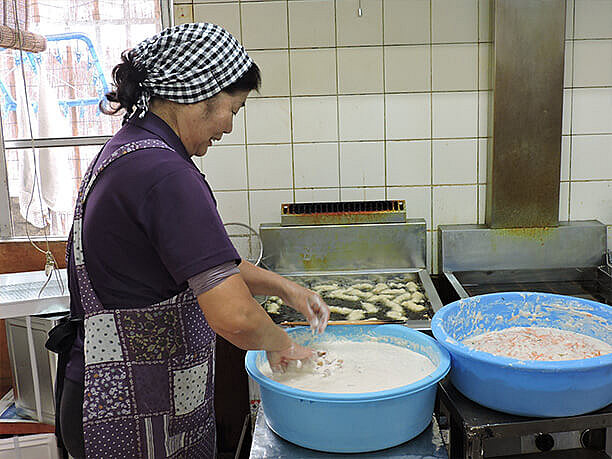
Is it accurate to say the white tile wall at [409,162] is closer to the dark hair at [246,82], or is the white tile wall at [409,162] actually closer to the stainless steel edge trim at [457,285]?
the stainless steel edge trim at [457,285]

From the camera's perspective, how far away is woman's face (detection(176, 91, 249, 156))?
4.25ft

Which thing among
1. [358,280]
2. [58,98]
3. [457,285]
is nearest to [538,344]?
[457,285]

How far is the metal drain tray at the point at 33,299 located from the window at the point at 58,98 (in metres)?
0.56

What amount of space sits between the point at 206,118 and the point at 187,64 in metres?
0.13

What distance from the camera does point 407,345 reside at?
1512mm

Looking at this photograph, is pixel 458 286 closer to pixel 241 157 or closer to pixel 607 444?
pixel 607 444

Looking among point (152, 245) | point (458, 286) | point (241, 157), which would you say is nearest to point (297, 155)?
point (241, 157)

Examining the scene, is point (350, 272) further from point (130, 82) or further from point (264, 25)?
point (130, 82)

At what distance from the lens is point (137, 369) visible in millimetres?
1306

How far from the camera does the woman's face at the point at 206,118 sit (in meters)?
1.30

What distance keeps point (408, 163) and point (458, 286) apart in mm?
622

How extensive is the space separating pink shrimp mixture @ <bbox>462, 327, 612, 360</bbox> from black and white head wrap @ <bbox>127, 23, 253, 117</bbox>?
84 cm

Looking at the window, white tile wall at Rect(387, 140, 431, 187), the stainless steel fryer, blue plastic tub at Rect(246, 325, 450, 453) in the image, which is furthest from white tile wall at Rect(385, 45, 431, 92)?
blue plastic tub at Rect(246, 325, 450, 453)

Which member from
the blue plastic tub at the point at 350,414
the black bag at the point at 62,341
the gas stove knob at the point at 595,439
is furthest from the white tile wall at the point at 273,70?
the gas stove knob at the point at 595,439
